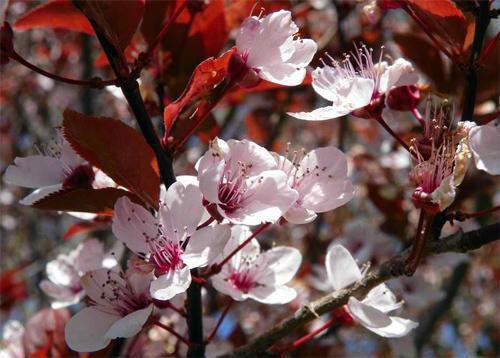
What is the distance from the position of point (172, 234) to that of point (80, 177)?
0.92ft

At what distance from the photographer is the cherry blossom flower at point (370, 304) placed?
3.68ft

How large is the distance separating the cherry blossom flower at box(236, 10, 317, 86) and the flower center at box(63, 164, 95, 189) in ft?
1.21

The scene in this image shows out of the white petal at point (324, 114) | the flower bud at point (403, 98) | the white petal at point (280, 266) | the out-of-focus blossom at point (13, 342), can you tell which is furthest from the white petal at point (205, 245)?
the out-of-focus blossom at point (13, 342)

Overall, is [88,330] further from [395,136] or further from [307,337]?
[395,136]

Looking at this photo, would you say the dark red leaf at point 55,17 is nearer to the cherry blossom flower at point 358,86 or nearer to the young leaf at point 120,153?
the young leaf at point 120,153

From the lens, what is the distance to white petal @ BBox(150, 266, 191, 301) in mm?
939

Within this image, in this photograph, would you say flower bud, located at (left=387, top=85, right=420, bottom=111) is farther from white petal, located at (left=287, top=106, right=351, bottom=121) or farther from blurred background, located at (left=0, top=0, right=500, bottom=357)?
white petal, located at (left=287, top=106, right=351, bottom=121)

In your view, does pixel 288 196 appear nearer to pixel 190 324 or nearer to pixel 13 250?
pixel 190 324

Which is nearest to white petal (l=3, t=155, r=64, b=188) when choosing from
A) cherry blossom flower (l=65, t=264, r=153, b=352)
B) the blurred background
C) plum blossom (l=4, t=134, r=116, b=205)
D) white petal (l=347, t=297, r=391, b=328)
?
plum blossom (l=4, t=134, r=116, b=205)

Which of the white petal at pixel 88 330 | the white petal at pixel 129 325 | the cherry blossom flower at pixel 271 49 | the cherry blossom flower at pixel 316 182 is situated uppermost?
the cherry blossom flower at pixel 271 49

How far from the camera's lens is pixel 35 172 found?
1233 mm

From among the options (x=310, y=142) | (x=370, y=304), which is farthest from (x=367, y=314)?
(x=310, y=142)

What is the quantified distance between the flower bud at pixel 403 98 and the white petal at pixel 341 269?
30 centimetres

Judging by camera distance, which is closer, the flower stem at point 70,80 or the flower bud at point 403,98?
the flower stem at point 70,80
